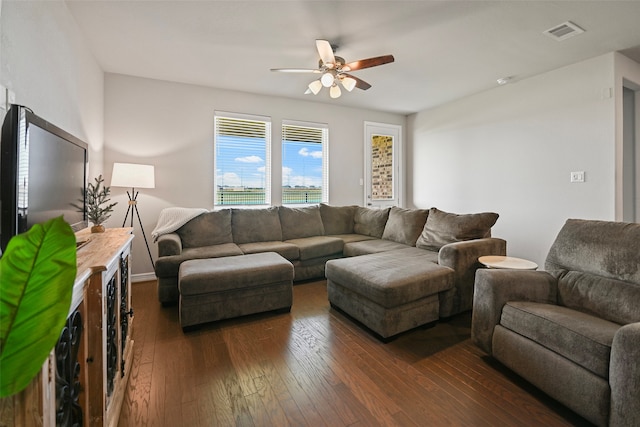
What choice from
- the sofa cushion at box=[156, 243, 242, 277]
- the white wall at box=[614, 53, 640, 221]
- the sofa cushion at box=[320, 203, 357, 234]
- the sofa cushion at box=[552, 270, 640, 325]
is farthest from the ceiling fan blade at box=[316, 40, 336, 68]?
the white wall at box=[614, 53, 640, 221]

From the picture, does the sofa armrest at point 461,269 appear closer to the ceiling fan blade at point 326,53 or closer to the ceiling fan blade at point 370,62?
the ceiling fan blade at point 370,62

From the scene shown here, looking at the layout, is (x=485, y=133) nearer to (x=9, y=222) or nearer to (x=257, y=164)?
(x=257, y=164)

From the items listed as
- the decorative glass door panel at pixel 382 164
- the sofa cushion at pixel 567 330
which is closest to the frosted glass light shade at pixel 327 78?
the sofa cushion at pixel 567 330

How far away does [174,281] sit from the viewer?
9.18 ft

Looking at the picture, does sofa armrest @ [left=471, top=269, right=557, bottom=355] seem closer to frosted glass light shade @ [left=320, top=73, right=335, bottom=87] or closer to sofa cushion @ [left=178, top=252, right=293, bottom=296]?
sofa cushion @ [left=178, top=252, right=293, bottom=296]

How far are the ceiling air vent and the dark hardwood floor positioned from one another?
108 inches

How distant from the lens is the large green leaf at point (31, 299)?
1.69ft

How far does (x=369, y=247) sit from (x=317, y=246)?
0.65m

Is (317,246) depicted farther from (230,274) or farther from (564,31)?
(564,31)

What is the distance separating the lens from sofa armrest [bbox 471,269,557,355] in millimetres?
1763

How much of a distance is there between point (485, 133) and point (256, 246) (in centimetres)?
367

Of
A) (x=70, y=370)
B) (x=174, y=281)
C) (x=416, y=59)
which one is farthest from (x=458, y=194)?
(x=70, y=370)

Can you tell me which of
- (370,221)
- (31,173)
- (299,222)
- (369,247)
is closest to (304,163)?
(299,222)

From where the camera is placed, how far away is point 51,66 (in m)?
1.89
